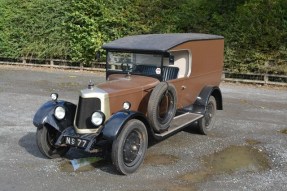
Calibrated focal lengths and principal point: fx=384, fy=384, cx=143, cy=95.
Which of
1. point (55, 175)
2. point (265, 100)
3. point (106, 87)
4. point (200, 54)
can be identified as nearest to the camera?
point (55, 175)

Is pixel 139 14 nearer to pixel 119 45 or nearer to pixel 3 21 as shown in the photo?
pixel 3 21

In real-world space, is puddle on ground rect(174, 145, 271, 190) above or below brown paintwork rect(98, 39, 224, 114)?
below

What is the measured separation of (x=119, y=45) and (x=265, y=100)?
574 centimetres

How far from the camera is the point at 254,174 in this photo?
5.25 meters

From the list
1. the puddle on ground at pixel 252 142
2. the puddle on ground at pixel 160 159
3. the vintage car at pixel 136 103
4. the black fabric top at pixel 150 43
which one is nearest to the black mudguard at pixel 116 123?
the vintage car at pixel 136 103

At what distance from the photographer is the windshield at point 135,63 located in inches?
251

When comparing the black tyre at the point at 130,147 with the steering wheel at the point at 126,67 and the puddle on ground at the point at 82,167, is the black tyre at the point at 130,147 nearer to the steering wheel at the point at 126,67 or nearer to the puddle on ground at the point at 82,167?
the puddle on ground at the point at 82,167

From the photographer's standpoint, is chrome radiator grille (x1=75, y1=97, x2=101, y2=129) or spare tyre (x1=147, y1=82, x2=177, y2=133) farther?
spare tyre (x1=147, y1=82, x2=177, y2=133)

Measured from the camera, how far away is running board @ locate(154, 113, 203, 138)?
5.84 metres

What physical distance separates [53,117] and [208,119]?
3129mm

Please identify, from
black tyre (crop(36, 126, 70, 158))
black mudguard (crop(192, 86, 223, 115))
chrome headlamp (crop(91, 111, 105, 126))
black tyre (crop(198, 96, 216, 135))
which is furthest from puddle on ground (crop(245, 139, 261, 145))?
black tyre (crop(36, 126, 70, 158))

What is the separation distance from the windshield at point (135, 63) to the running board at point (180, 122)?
83 cm

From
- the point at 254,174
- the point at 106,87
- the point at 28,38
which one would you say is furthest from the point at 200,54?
the point at 28,38

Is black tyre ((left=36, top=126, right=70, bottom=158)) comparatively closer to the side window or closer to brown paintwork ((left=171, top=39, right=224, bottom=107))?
brown paintwork ((left=171, top=39, right=224, bottom=107))
